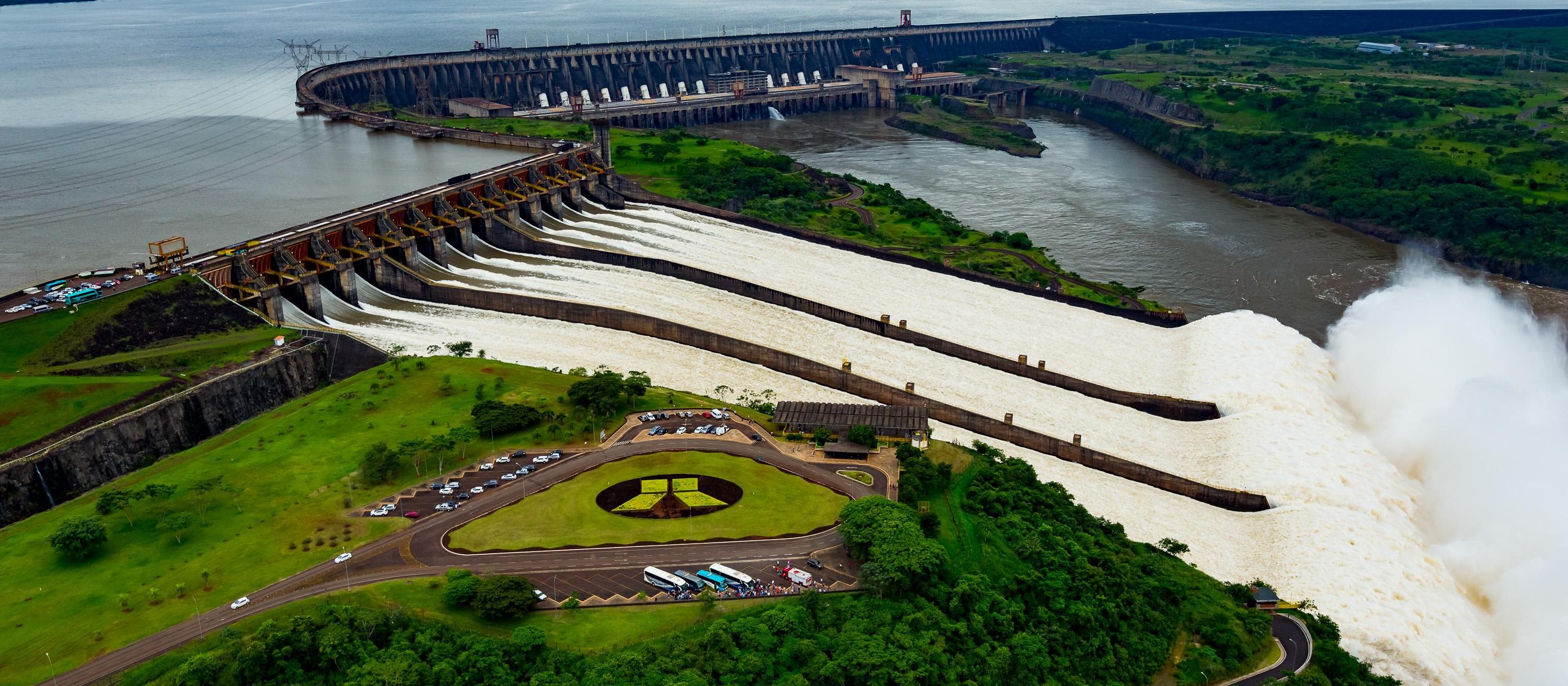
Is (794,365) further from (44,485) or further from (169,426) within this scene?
(44,485)

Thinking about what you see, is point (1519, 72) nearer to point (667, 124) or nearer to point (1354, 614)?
point (667, 124)

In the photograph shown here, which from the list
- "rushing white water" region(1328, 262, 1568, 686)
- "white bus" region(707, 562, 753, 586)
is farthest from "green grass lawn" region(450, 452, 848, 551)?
"rushing white water" region(1328, 262, 1568, 686)

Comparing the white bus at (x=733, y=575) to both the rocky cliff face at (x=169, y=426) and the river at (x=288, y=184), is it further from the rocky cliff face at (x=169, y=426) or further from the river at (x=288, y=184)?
the river at (x=288, y=184)

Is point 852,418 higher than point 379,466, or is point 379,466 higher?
point 379,466

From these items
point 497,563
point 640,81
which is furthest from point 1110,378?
point 640,81

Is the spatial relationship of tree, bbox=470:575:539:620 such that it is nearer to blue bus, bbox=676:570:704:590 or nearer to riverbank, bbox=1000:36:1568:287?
blue bus, bbox=676:570:704:590

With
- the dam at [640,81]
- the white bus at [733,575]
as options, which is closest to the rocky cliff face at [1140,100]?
the dam at [640,81]
